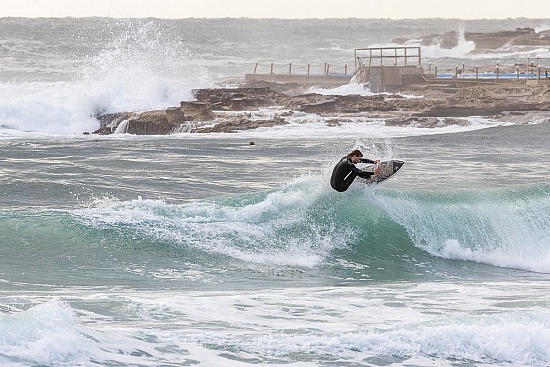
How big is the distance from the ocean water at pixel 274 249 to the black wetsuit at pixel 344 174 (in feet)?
1.63

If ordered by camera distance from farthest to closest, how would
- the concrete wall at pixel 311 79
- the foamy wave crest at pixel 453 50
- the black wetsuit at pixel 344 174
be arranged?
the foamy wave crest at pixel 453 50, the concrete wall at pixel 311 79, the black wetsuit at pixel 344 174

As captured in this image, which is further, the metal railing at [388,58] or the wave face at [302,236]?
the metal railing at [388,58]

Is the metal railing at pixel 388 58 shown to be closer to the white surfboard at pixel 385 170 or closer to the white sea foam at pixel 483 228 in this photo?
the white sea foam at pixel 483 228

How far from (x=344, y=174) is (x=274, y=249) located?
2043 mm

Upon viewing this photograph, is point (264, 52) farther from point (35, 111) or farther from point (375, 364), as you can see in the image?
point (375, 364)

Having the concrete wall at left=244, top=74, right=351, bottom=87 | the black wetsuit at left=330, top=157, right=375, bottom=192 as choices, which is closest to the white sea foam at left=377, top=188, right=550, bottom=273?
the black wetsuit at left=330, top=157, right=375, bottom=192

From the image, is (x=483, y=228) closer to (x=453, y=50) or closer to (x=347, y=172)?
(x=347, y=172)

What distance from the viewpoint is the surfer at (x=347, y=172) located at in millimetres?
18203

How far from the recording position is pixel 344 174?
18609mm

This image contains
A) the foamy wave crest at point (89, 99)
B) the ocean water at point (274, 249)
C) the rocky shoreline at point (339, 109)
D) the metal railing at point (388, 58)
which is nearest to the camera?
the ocean water at point (274, 249)

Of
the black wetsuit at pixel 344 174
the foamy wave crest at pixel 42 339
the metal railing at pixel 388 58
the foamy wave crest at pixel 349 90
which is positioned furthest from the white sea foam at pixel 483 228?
the foamy wave crest at pixel 349 90

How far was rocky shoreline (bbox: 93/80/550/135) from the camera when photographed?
118ft

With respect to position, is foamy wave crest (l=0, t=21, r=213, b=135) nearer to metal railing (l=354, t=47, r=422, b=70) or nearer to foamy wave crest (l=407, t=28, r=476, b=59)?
metal railing (l=354, t=47, r=422, b=70)

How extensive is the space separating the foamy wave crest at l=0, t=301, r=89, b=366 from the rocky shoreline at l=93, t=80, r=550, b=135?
24.6 meters
